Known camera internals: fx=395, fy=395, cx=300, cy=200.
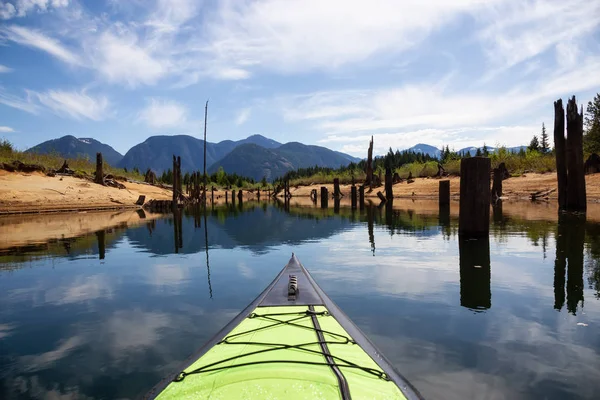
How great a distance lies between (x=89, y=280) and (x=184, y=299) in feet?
9.21

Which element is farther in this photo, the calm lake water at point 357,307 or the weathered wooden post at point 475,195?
the weathered wooden post at point 475,195

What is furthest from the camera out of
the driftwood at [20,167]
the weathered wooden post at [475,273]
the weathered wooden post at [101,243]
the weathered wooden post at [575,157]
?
the driftwood at [20,167]

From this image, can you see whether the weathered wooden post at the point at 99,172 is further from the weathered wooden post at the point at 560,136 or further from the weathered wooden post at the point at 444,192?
the weathered wooden post at the point at 560,136

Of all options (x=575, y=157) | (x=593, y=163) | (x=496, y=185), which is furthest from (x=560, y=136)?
(x=593, y=163)

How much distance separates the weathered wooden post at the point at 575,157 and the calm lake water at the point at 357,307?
4.78m

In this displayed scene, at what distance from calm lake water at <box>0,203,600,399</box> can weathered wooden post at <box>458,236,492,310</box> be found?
0.12 ft

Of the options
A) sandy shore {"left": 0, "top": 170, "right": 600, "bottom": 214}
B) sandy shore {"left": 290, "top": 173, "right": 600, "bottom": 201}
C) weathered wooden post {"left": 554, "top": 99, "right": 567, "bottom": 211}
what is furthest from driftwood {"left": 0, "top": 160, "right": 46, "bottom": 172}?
weathered wooden post {"left": 554, "top": 99, "right": 567, "bottom": 211}

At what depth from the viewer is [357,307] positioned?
590cm

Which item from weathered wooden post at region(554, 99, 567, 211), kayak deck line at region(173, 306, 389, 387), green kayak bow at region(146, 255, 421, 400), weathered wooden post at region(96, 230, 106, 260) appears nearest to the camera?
green kayak bow at region(146, 255, 421, 400)

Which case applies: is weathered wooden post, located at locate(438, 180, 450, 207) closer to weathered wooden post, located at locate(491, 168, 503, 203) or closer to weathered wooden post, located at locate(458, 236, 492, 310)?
weathered wooden post, located at locate(491, 168, 503, 203)

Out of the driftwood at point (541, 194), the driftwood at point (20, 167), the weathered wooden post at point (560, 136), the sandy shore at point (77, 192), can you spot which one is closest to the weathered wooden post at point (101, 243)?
the sandy shore at point (77, 192)

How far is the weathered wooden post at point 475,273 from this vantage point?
240 inches

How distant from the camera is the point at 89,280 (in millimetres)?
8133

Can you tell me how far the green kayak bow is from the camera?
2559mm
